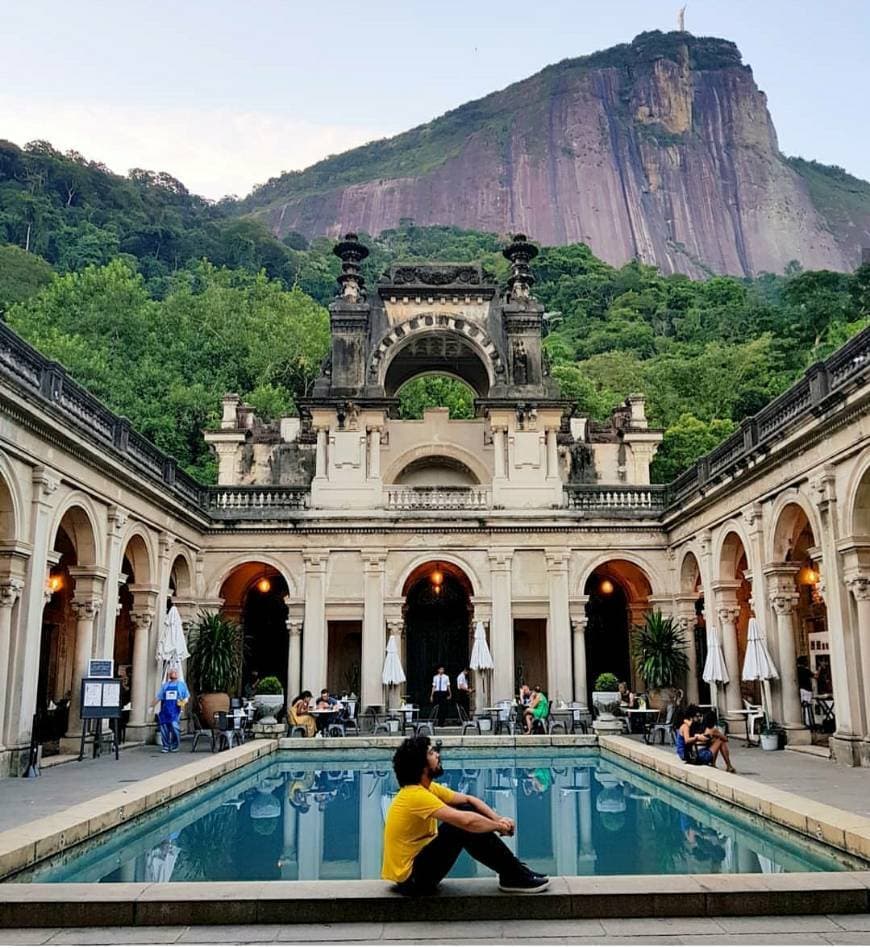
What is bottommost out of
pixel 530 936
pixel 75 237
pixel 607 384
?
pixel 530 936

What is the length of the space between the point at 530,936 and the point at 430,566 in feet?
64.5

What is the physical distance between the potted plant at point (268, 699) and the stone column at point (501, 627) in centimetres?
566

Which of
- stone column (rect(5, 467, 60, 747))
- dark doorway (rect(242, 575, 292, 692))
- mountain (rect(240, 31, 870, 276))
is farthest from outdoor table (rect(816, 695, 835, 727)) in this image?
mountain (rect(240, 31, 870, 276))

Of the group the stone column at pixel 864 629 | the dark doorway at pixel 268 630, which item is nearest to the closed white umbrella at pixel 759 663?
the stone column at pixel 864 629

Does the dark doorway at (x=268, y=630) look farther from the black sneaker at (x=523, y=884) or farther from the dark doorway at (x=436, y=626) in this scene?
the black sneaker at (x=523, y=884)

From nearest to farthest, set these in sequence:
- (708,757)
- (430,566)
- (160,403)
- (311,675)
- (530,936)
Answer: (530,936)
(708,757)
(311,675)
(430,566)
(160,403)

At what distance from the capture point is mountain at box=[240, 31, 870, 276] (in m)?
123

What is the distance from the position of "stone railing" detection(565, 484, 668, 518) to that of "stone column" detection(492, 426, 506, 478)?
1.84 metres

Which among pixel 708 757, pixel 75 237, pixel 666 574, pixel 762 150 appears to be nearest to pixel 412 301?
pixel 666 574

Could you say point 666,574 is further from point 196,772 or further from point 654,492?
point 196,772

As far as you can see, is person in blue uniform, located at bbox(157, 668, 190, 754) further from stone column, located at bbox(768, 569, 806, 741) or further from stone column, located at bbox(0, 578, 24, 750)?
stone column, located at bbox(768, 569, 806, 741)

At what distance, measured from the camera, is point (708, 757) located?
12.3m

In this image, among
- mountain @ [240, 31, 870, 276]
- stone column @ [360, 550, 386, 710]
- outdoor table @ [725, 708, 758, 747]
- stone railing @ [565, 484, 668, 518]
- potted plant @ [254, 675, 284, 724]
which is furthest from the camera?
mountain @ [240, 31, 870, 276]

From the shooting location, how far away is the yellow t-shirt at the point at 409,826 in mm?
5387
